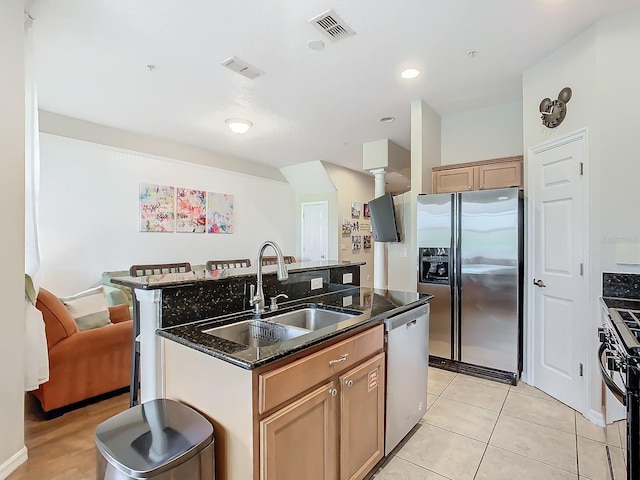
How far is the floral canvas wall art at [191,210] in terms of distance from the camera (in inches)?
218

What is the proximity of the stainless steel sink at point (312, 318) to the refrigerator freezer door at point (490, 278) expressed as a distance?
182cm

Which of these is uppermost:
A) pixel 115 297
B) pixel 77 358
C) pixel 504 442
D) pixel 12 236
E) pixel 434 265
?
pixel 12 236

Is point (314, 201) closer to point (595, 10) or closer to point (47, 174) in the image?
point (47, 174)

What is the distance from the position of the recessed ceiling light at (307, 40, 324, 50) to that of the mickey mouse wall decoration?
1988 mm

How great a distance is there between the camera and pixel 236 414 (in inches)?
47.6

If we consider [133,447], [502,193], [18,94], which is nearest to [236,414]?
[133,447]

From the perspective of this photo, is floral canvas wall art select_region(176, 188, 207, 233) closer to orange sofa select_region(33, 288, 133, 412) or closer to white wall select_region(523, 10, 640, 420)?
orange sofa select_region(33, 288, 133, 412)

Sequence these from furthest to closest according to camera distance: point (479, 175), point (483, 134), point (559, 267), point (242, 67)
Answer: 1. point (483, 134)
2. point (479, 175)
3. point (242, 67)
4. point (559, 267)

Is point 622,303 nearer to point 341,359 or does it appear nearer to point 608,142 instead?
point 608,142

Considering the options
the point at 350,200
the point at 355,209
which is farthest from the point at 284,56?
the point at 355,209

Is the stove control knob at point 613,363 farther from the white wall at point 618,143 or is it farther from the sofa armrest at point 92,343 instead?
the sofa armrest at point 92,343

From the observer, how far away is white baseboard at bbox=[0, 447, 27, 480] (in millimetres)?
1817

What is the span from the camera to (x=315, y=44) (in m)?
2.66

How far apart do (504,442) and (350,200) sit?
5.77 meters
